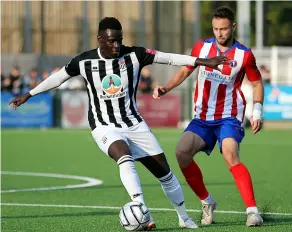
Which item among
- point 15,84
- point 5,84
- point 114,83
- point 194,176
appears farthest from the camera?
point 5,84

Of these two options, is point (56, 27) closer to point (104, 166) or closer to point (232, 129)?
point (104, 166)

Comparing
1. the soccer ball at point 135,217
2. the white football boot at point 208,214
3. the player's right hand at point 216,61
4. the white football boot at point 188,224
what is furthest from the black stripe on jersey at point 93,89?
the white football boot at point 208,214

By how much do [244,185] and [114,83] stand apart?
5.25ft

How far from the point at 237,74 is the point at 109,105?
1401mm

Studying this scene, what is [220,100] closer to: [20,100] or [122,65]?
[122,65]

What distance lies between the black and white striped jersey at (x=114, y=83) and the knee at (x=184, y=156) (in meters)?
0.74

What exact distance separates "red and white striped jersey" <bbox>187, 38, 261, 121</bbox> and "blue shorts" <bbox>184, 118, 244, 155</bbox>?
0.17ft

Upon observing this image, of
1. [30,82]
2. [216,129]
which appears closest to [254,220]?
[216,129]

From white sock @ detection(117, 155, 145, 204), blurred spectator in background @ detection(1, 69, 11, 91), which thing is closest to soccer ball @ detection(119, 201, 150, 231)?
white sock @ detection(117, 155, 145, 204)

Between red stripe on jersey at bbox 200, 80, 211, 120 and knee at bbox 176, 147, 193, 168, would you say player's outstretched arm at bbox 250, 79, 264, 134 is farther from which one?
knee at bbox 176, 147, 193, 168

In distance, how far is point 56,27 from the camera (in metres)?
43.7

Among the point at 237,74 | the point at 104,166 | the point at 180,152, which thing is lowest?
the point at 104,166

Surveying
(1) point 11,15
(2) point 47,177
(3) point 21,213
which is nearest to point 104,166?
(2) point 47,177

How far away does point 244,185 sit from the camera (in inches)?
359
